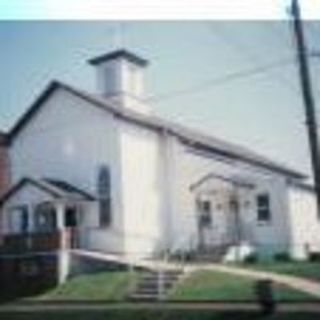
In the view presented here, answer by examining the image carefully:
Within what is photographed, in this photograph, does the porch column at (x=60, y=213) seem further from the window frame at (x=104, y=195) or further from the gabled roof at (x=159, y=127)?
the gabled roof at (x=159, y=127)

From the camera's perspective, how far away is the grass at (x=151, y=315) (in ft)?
65.6

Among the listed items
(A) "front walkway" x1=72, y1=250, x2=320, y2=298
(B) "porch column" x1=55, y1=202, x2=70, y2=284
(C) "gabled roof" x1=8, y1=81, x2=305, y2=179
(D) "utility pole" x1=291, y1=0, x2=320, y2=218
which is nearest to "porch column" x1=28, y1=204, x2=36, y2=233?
(B) "porch column" x1=55, y1=202, x2=70, y2=284

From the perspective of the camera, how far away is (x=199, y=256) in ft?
121

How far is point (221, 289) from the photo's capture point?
25312 millimetres

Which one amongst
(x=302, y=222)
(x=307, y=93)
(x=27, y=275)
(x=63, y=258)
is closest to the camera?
(x=307, y=93)

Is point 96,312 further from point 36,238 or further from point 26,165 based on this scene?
point 26,165

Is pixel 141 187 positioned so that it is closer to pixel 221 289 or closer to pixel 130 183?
pixel 130 183

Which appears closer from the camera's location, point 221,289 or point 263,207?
point 221,289

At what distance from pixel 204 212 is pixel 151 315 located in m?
19.8

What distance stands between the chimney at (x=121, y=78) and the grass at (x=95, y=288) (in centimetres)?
1176

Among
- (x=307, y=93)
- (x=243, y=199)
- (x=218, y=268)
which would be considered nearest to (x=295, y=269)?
(x=218, y=268)

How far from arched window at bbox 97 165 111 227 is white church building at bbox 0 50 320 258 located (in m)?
0.04

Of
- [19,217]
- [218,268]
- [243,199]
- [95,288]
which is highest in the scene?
[243,199]

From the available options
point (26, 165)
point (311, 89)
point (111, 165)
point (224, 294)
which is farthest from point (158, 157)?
point (311, 89)
